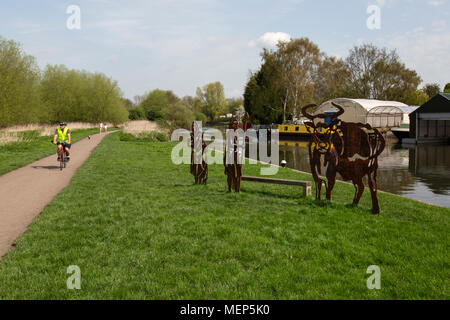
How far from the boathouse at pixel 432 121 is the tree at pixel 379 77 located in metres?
20.7

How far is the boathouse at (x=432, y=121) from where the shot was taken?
1262 inches

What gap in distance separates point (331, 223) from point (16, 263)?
5444 millimetres

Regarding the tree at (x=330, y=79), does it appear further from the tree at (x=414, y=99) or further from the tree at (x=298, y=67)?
the tree at (x=414, y=99)

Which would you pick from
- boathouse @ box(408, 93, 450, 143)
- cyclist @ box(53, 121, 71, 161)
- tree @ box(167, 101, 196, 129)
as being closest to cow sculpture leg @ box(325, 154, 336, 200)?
cyclist @ box(53, 121, 71, 161)

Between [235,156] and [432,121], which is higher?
[432,121]

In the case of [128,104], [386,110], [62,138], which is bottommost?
[62,138]

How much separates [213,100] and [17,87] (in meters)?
75.6

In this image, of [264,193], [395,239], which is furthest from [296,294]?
[264,193]

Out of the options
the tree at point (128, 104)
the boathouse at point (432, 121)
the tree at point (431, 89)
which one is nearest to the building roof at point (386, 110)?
the boathouse at point (432, 121)

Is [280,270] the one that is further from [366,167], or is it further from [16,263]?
[366,167]

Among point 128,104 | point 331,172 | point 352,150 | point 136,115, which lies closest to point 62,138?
point 331,172

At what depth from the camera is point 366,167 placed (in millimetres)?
7840

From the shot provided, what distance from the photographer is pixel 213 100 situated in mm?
105688

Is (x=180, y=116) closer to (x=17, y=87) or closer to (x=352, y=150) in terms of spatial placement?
(x=17, y=87)
